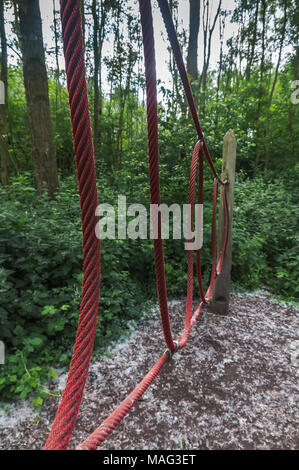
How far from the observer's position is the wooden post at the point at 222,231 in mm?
2371

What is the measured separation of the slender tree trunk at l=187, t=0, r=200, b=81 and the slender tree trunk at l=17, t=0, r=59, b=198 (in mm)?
3698

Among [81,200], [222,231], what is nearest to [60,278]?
[222,231]

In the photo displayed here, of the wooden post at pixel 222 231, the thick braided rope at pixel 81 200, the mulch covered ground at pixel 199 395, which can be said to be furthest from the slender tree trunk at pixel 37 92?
the thick braided rope at pixel 81 200

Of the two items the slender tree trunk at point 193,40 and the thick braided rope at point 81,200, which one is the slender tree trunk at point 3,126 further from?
the thick braided rope at point 81,200

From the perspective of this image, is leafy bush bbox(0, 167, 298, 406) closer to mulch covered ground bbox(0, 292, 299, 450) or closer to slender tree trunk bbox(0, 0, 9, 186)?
mulch covered ground bbox(0, 292, 299, 450)

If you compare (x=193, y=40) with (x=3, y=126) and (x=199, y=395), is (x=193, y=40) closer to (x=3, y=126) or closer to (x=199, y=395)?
(x=3, y=126)

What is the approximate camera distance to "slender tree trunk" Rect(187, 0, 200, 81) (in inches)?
231

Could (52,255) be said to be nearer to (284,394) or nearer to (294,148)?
(284,394)

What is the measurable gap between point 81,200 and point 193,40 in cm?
721

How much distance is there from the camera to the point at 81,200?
0.37 metres

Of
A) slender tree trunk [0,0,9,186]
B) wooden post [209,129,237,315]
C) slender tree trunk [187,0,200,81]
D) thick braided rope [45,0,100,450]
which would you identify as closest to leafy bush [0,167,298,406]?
wooden post [209,129,237,315]

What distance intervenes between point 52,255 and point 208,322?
158 centimetres

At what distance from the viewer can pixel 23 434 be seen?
1.42 m
